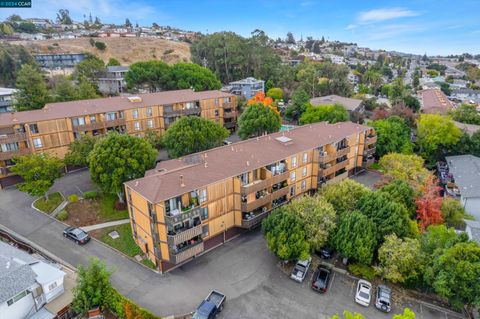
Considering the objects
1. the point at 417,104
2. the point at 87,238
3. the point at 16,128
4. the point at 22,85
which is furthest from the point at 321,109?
the point at 22,85

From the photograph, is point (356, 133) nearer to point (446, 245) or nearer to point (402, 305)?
point (446, 245)

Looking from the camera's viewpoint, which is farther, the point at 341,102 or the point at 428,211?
the point at 341,102

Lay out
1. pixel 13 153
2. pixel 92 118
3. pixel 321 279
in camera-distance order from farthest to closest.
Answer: pixel 92 118 < pixel 13 153 < pixel 321 279

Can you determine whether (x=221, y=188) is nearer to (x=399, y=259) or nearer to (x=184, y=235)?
(x=184, y=235)

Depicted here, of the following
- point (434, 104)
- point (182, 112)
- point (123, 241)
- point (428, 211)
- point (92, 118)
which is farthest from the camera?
point (434, 104)

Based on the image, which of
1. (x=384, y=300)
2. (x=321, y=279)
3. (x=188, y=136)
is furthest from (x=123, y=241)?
(x=384, y=300)

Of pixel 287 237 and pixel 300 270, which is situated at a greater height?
pixel 287 237

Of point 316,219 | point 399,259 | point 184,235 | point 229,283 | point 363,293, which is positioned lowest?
point 363,293
